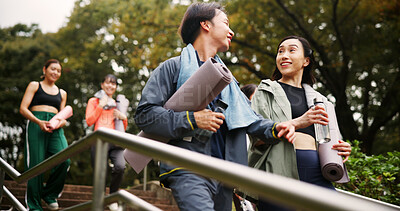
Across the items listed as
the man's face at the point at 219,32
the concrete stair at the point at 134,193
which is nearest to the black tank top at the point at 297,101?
the man's face at the point at 219,32

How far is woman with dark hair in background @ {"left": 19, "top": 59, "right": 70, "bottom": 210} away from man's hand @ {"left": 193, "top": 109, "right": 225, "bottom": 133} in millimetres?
3091

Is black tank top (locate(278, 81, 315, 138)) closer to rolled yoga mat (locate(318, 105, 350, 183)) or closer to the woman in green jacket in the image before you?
the woman in green jacket

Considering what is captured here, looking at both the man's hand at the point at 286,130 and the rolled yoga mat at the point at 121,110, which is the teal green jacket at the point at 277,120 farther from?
the rolled yoga mat at the point at 121,110

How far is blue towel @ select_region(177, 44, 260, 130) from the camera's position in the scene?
2.45 m

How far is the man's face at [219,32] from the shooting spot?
273cm

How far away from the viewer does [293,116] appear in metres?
3.04

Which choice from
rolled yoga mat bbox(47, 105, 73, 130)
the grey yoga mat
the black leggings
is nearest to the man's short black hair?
the grey yoga mat

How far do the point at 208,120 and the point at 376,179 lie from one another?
317cm

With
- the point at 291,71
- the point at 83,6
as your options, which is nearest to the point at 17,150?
the point at 83,6

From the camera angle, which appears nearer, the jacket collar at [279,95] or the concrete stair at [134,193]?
the jacket collar at [279,95]

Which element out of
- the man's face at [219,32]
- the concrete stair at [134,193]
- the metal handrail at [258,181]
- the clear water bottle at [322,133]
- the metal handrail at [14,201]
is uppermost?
the man's face at [219,32]

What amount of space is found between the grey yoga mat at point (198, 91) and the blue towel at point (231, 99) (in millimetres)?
129

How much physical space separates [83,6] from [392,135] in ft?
48.0

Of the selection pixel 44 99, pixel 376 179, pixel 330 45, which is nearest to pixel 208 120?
pixel 376 179
